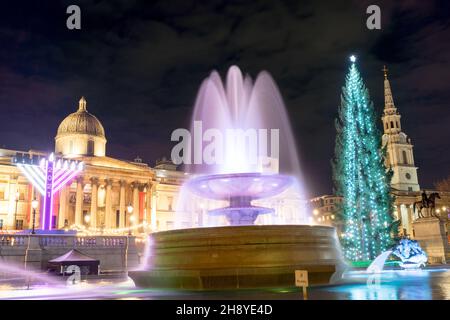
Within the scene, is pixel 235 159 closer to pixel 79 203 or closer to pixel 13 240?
pixel 13 240

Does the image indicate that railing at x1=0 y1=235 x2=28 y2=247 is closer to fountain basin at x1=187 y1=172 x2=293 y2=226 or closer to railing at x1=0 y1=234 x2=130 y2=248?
railing at x1=0 y1=234 x2=130 y2=248

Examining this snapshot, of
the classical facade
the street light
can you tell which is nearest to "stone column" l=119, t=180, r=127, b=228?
the classical facade

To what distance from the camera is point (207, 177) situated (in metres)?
17.3

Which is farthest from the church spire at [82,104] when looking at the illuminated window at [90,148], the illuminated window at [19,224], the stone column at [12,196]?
the illuminated window at [19,224]

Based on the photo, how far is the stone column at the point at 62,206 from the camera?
60.0 m

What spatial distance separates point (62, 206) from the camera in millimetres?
60656

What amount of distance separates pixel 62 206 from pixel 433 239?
48042 mm

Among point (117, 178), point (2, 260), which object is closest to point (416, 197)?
point (117, 178)

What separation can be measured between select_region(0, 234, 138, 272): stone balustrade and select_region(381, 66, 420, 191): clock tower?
85218mm

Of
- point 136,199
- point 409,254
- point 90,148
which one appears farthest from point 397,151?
point 409,254

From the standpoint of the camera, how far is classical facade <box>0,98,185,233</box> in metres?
61.9

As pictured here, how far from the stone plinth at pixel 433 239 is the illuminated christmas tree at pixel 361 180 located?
2.21m

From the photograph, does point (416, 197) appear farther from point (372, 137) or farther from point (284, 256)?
point (284, 256)

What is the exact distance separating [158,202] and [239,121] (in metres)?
59.3
